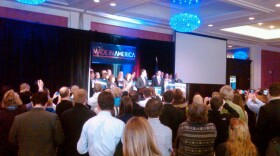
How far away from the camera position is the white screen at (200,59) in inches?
476

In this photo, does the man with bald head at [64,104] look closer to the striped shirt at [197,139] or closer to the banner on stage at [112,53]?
the striped shirt at [197,139]

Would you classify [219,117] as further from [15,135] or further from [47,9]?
[47,9]

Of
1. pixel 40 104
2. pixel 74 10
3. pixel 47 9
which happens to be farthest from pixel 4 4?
pixel 40 104

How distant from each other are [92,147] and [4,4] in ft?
23.1

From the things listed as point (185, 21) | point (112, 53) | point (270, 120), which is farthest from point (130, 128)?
point (112, 53)

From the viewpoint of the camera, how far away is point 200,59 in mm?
12672

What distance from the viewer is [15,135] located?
2963 millimetres

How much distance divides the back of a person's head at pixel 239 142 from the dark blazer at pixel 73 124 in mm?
1454

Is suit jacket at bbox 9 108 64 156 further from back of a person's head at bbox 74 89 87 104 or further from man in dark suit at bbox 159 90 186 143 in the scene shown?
man in dark suit at bbox 159 90 186 143

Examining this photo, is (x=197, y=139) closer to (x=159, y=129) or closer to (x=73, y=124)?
(x=159, y=129)

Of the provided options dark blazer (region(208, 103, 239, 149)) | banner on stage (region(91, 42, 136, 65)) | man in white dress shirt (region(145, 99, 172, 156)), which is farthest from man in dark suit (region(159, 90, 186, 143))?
banner on stage (region(91, 42, 136, 65))

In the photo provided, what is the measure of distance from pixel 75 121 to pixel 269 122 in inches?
86.0

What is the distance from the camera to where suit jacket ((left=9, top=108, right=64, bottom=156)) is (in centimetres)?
292

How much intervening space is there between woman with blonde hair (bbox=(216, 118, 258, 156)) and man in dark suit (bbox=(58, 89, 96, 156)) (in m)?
1.42
